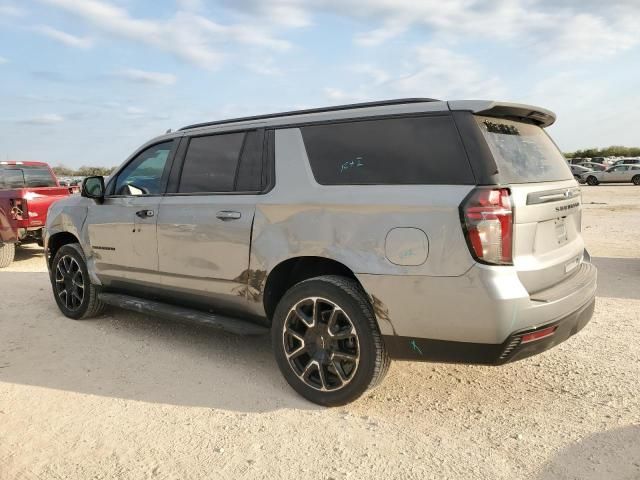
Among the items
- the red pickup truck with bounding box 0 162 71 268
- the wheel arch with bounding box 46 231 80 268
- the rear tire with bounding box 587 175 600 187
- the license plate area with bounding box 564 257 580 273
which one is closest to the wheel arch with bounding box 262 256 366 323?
the license plate area with bounding box 564 257 580 273

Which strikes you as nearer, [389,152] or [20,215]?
[389,152]

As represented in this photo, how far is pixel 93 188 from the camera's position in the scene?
16.7 ft

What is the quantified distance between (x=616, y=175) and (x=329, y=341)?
34896mm

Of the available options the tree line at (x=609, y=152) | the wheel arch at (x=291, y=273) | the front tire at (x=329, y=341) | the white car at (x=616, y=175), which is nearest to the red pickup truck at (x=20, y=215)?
the wheel arch at (x=291, y=273)

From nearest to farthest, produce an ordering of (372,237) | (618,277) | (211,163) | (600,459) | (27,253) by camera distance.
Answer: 1. (600,459)
2. (372,237)
3. (211,163)
4. (618,277)
5. (27,253)

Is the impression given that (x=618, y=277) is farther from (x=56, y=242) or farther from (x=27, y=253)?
(x=27, y=253)

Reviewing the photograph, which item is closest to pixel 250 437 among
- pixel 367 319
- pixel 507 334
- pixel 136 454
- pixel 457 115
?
pixel 136 454

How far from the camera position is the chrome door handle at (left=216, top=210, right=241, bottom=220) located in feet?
12.6

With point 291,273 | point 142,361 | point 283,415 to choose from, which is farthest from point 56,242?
point 283,415

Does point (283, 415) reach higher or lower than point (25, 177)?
lower

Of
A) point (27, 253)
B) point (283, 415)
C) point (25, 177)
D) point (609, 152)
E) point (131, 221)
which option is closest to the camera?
point (283, 415)

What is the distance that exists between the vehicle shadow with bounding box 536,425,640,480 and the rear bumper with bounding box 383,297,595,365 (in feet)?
1.78

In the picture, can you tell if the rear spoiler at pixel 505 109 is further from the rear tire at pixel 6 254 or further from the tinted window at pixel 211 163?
the rear tire at pixel 6 254

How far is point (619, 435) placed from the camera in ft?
9.70
